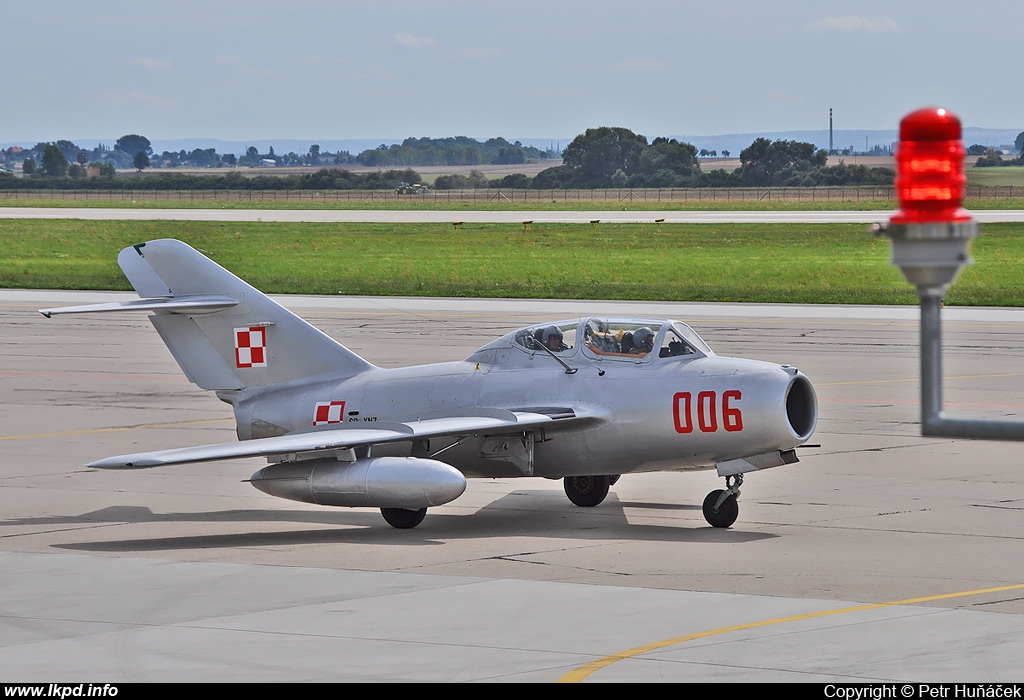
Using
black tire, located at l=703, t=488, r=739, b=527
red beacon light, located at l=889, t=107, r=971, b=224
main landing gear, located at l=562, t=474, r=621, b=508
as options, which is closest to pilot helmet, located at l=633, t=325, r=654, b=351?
black tire, located at l=703, t=488, r=739, b=527

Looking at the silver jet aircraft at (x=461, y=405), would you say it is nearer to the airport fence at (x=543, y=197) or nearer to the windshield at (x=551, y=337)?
the windshield at (x=551, y=337)

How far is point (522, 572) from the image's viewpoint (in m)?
13.5

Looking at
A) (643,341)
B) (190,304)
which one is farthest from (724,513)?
(190,304)

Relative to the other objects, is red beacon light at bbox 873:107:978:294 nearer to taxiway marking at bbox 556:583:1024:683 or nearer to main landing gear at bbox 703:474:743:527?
taxiway marking at bbox 556:583:1024:683

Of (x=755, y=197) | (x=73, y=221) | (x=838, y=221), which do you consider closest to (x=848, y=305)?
(x=838, y=221)

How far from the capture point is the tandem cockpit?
16.3 meters

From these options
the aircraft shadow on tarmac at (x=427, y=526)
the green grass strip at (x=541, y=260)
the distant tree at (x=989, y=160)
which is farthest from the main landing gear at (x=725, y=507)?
the green grass strip at (x=541, y=260)

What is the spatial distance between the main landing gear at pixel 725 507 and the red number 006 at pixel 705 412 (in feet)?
2.33

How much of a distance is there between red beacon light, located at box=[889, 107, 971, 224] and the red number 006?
1121 cm

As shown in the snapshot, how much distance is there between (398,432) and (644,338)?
2.93 m

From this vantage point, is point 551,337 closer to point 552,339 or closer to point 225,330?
point 552,339

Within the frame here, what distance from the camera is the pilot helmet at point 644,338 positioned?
647 inches

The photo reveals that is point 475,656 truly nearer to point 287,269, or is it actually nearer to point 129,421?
point 129,421

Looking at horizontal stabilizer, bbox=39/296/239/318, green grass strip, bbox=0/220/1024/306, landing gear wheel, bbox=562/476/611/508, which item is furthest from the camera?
green grass strip, bbox=0/220/1024/306
